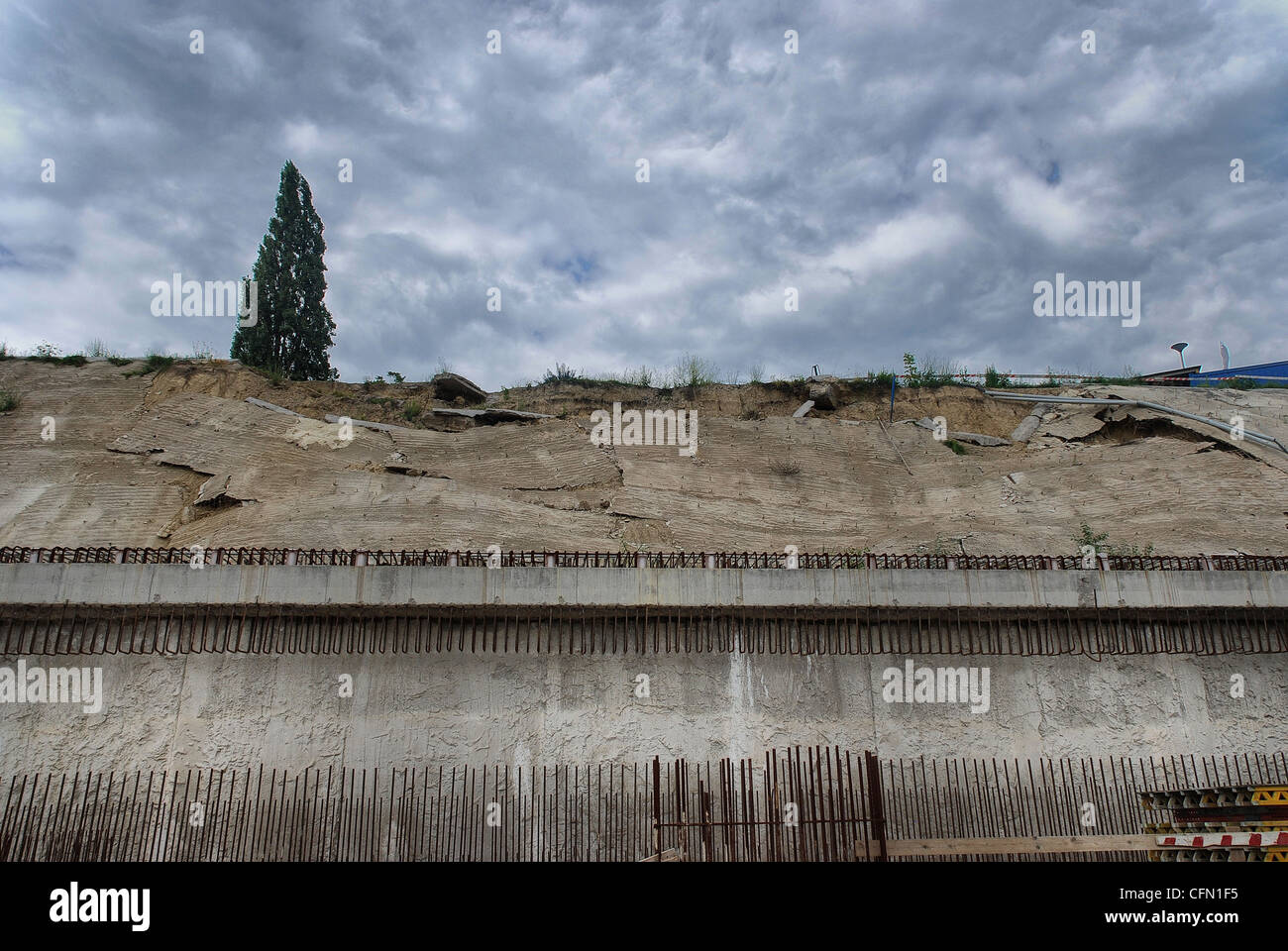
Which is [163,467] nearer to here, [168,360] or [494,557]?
[168,360]

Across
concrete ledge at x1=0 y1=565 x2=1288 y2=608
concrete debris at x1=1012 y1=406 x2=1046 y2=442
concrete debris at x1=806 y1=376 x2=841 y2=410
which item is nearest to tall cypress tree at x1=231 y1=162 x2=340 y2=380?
concrete ledge at x1=0 y1=565 x2=1288 y2=608

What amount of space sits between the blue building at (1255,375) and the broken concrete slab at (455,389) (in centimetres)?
1736

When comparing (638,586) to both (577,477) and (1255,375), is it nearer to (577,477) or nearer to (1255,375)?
(577,477)

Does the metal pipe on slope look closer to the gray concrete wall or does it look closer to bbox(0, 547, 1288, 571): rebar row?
bbox(0, 547, 1288, 571): rebar row

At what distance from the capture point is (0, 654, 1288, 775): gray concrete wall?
384 inches

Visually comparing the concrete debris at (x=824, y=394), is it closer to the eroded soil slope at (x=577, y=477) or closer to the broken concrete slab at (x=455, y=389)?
the eroded soil slope at (x=577, y=477)

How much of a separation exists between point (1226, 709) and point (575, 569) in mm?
9114

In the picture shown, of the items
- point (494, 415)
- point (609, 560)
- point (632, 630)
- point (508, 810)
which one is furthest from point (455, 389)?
point (508, 810)

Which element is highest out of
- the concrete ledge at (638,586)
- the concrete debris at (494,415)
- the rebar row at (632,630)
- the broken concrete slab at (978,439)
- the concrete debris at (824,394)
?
the concrete debris at (824,394)

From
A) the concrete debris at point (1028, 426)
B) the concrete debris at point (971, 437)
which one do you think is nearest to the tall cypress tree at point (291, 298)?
the concrete debris at point (971, 437)

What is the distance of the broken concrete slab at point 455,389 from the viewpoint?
700 inches

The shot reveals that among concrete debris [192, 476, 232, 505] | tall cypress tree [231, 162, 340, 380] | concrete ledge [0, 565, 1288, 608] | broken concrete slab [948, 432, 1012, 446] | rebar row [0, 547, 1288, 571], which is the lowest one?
concrete ledge [0, 565, 1288, 608]

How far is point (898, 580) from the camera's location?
10.5 metres

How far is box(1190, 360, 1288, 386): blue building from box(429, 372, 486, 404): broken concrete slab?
17361mm
